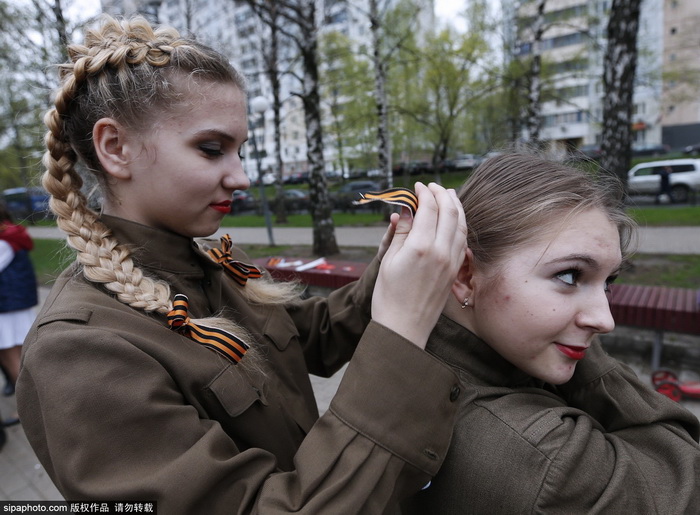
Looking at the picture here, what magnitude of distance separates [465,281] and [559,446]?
0.51 meters

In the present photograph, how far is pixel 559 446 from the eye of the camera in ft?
3.31

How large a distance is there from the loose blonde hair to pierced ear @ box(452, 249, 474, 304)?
2 centimetres

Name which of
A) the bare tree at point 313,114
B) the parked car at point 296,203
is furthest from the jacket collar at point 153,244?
the parked car at point 296,203

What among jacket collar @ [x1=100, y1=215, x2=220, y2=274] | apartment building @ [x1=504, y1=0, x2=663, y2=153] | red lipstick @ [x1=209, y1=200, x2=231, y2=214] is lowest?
jacket collar @ [x1=100, y1=215, x2=220, y2=274]

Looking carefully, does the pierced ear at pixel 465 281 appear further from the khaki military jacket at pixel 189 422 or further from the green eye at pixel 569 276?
the khaki military jacket at pixel 189 422

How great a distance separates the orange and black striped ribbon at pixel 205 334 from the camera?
1.15 m

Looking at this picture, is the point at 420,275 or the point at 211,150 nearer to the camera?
the point at 420,275

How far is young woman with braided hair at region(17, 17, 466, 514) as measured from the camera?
0.89m

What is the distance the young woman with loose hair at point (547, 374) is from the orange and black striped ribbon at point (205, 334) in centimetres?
58

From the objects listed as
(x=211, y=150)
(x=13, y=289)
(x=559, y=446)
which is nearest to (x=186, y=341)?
(x=211, y=150)

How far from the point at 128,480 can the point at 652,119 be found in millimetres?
54021

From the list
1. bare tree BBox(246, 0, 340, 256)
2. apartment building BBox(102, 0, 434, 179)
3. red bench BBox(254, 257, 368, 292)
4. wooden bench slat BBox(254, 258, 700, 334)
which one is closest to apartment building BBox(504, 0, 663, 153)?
apartment building BBox(102, 0, 434, 179)

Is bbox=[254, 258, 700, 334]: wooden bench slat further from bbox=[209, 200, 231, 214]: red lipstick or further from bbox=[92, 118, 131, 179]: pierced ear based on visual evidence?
bbox=[92, 118, 131, 179]: pierced ear

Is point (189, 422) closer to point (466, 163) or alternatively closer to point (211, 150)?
point (211, 150)
